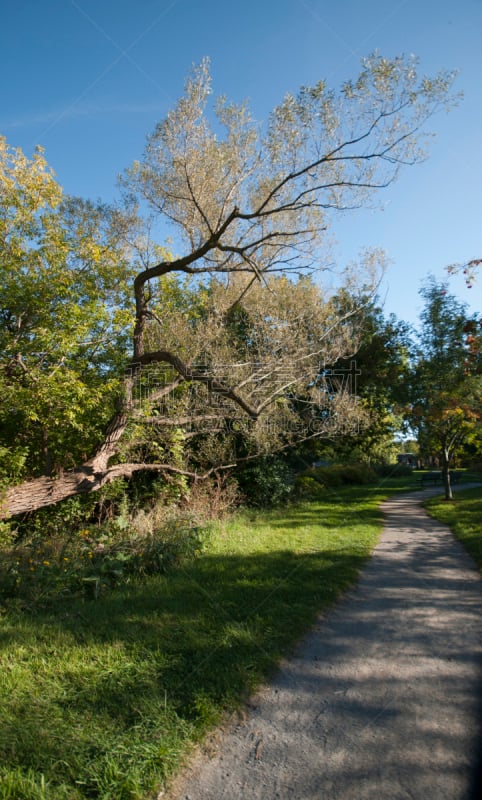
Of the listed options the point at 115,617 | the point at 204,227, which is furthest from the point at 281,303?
the point at 115,617

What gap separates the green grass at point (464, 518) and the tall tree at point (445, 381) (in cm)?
Result: 138

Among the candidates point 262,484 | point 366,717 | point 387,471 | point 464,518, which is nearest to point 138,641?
point 366,717

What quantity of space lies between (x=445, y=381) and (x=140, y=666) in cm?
1294

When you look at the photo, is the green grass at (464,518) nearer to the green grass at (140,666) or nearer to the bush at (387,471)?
the green grass at (140,666)

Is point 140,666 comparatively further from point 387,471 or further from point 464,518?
point 387,471

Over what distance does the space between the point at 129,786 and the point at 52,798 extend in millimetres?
406

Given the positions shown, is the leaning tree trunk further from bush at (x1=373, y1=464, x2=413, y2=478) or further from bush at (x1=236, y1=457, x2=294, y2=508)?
bush at (x1=373, y1=464, x2=413, y2=478)

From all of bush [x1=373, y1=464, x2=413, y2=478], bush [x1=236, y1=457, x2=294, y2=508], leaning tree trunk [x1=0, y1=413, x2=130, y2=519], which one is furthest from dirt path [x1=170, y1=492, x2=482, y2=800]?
bush [x1=373, y1=464, x2=413, y2=478]

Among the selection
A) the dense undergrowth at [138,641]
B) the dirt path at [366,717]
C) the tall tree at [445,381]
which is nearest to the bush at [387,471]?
the tall tree at [445,381]

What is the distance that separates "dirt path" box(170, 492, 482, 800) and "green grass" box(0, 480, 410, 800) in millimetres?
246

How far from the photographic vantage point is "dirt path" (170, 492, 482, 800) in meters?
2.44

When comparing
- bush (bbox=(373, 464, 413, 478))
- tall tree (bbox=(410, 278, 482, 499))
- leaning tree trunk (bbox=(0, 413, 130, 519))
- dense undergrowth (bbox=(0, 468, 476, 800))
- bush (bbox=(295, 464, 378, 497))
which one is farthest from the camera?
bush (bbox=(373, 464, 413, 478))

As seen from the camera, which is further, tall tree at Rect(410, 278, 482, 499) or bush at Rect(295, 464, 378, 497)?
bush at Rect(295, 464, 378, 497)

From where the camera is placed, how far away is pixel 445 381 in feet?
45.0
